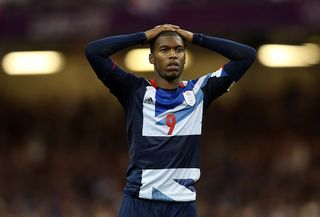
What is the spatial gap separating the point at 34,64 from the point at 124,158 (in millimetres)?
3038

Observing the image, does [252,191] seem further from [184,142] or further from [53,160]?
[184,142]

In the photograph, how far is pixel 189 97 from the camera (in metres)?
6.98

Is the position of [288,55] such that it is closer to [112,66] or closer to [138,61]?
[138,61]

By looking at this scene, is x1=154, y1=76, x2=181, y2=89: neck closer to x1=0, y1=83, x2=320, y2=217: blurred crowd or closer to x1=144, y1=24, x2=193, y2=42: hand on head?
x1=144, y1=24, x2=193, y2=42: hand on head

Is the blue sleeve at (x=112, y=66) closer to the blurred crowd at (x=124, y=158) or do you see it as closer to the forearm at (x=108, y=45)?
the forearm at (x=108, y=45)

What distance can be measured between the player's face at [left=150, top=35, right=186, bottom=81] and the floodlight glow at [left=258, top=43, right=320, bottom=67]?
359 inches

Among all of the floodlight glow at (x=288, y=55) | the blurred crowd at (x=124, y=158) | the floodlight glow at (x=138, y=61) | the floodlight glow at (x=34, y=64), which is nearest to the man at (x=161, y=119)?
the blurred crowd at (x=124, y=158)

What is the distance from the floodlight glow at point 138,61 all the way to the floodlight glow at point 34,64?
1495 millimetres

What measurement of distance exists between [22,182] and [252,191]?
4.12 m

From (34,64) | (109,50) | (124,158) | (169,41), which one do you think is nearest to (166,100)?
(169,41)

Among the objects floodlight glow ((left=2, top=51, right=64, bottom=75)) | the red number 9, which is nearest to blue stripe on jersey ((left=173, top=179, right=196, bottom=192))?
the red number 9

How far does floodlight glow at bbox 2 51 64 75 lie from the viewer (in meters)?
18.4

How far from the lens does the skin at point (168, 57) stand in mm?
6879

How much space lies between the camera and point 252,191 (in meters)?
14.9
